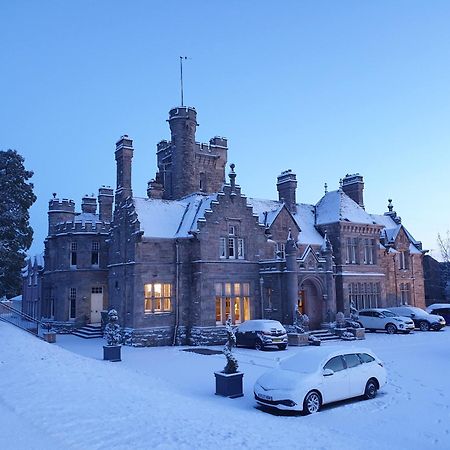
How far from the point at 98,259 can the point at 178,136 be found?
1313 cm

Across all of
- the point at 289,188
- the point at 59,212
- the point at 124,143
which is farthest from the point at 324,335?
the point at 59,212

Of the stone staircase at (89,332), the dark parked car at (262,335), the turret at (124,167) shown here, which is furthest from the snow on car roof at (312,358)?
the stone staircase at (89,332)

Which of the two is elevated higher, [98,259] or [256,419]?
[98,259]

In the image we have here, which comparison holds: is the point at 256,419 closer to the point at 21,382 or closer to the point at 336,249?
the point at 21,382

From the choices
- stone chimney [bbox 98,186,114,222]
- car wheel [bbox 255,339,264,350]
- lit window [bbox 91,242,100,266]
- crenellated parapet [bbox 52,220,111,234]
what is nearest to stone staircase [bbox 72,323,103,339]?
lit window [bbox 91,242,100,266]

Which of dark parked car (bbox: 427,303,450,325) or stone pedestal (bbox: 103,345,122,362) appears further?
dark parked car (bbox: 427,303,450,325)

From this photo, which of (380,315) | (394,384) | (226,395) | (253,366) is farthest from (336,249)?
(226,395)

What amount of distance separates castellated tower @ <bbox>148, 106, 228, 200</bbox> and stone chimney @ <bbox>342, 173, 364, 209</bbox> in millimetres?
13766

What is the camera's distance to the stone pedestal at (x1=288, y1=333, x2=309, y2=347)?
97.5ft

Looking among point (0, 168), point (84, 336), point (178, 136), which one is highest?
point (178, 136)

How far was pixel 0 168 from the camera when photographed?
110ft

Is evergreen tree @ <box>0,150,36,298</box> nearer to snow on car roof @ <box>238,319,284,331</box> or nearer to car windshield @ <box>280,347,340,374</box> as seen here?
snow on car roof @ <box>238,319,284,331</box>

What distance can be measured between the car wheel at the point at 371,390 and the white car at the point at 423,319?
25.0 meters

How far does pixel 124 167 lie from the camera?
36.6 m
